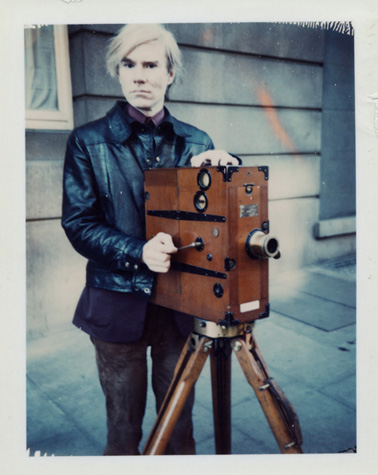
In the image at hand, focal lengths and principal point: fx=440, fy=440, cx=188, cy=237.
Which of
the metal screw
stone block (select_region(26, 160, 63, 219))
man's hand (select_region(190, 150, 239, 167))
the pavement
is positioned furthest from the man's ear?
the pavement

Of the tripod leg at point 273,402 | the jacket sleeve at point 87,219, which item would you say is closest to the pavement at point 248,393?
the tripod leg at point 273,402

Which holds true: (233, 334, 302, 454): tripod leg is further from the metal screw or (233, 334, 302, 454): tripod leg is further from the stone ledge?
the stone ledge

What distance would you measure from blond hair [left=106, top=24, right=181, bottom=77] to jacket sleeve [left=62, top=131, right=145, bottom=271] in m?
0.46

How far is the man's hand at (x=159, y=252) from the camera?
1.67m

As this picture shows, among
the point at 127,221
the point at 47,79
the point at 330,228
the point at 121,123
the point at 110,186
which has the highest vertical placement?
the point at 47,79

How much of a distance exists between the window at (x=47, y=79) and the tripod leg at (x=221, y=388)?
156 centimetres

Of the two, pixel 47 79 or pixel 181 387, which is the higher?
pixel 47 79

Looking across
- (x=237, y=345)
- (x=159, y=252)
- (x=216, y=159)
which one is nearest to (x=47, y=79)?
(x=216, y=159)

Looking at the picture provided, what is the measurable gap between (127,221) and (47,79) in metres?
1.17

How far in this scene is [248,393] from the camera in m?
2.75

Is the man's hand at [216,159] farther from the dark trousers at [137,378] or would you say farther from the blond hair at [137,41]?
the dark trousers at [137,378]

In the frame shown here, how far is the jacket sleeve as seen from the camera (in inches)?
73.0

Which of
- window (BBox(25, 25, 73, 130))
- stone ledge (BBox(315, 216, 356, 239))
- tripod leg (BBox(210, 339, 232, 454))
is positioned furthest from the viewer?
stone ledge (BBox(315, 216, 356, 239))

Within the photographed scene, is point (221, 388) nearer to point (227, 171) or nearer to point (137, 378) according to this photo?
point (137, 378)
